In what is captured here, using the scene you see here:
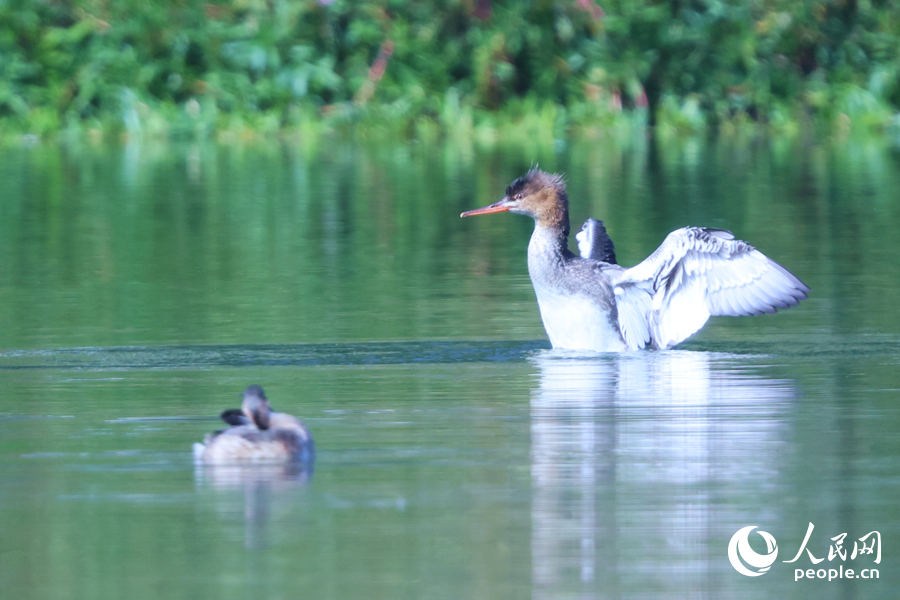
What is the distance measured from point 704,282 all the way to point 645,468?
234cm

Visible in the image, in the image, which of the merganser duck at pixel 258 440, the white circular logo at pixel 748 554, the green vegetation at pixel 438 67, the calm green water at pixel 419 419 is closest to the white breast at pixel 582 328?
the calm green water at pixel 419 419

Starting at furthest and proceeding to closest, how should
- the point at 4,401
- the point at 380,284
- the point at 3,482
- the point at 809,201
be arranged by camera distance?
the point at 809,201 < the point at 380,284 < the point at 4,401 < the point at 3,482

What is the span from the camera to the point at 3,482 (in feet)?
18.1

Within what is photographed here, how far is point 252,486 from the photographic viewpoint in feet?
17.9

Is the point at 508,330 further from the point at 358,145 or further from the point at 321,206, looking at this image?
the point at 358,145

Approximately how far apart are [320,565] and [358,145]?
17.8 meters

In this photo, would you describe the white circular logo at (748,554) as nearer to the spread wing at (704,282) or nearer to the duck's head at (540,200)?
the spread wing at (704,282)

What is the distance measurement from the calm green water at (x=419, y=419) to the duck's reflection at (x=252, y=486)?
0.01m

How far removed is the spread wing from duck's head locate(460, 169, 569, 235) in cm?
71

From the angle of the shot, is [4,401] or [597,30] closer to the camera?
[4,401]

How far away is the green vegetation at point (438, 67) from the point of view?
926 inches

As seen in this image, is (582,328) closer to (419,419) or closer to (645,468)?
(419,419)

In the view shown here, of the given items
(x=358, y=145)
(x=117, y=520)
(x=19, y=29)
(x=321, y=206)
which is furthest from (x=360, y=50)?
(x=117, y=520)

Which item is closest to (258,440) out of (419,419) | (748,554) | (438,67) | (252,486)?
(252,486)
